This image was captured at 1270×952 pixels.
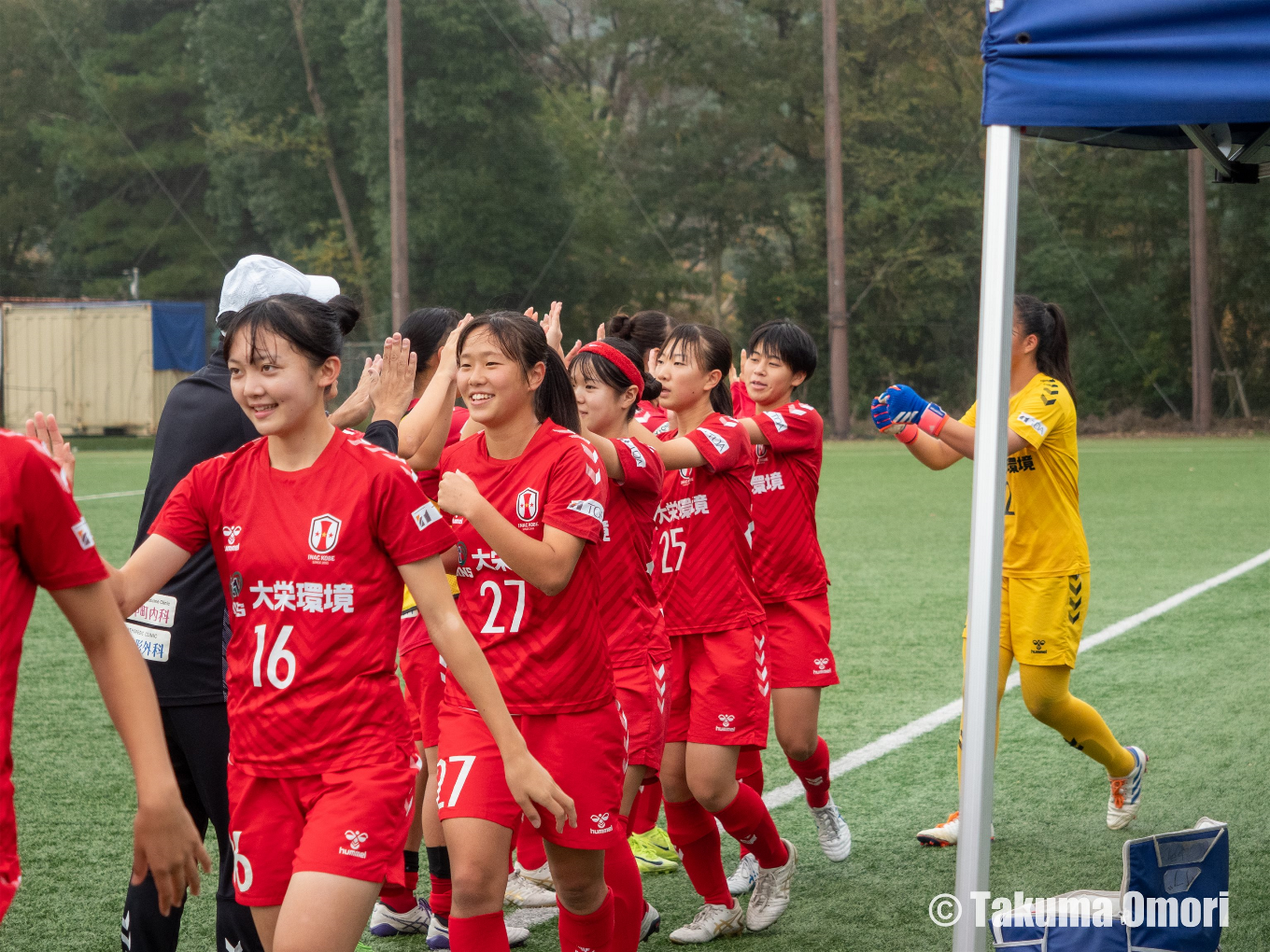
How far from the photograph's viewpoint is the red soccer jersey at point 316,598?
2691mm

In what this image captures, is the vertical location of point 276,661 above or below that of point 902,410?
below

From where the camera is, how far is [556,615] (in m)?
3.18

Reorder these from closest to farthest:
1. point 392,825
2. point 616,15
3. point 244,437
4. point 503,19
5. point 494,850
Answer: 1. point 392,825
2. point 494,850
3. point 244,437
4. point 503,19
5. point 616,15

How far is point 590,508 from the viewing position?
10.3 ft

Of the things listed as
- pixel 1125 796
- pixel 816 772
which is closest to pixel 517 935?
pixel 816 772

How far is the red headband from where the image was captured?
3.92 meters

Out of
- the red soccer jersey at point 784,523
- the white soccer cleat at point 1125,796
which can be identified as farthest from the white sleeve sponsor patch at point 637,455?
the white soccer cleat at point 1125,796

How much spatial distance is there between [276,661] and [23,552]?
73cm

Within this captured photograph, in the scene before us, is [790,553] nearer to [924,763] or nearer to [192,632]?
[924,763]

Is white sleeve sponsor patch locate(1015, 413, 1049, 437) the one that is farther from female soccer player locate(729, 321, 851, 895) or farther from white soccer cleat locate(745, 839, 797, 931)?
white soccer cleat locate(745, 839, 797, 931)

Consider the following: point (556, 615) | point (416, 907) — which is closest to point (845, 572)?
point (416, 907)

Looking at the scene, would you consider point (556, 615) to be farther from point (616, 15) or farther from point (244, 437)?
point (616, 15)

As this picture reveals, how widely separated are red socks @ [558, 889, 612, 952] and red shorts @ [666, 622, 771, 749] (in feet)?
3.00

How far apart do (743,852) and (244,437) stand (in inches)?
99.2
